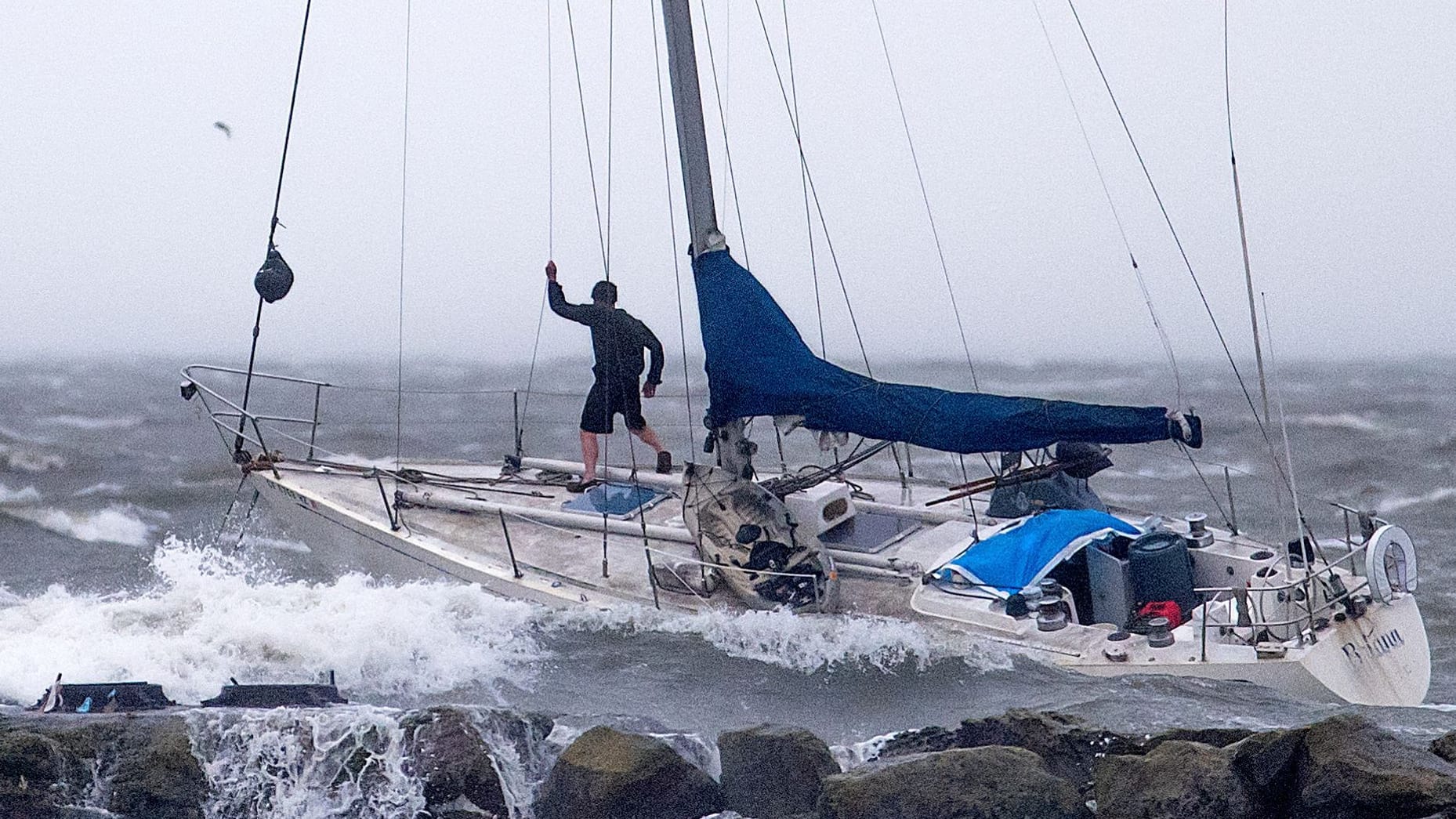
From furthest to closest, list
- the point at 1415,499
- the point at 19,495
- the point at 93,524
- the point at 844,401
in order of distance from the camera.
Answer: the point at 19,495 < the point at 1415,499 < the point at 93,524 < the point at 844,401

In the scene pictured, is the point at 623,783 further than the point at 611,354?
No

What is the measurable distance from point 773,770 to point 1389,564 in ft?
13.4

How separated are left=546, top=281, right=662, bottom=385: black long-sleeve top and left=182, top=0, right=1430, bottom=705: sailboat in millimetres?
1030

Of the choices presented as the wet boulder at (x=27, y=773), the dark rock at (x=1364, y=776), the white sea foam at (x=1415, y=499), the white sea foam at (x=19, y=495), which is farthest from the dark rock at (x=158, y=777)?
the white sea foam at (x=1415, y=499)

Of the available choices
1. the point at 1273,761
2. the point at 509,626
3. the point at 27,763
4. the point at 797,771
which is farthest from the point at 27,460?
the point at 1273,761

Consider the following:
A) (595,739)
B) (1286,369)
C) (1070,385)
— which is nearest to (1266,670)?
(595,739)

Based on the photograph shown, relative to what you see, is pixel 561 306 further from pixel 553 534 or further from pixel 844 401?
pixel 844 401

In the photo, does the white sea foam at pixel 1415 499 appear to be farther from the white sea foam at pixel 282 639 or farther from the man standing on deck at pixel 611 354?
the white sea foam at pixel 282 639

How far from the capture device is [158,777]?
8125mm

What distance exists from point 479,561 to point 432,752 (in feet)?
9.85

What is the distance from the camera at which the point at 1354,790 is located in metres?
7.02

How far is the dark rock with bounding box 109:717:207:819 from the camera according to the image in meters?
8.04

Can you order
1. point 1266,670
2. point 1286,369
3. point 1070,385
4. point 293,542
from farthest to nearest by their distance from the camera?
point 1286,369 → point 1070,385 → point 293,542 → point 1266,670

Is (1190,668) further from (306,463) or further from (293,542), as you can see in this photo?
(293,542)
